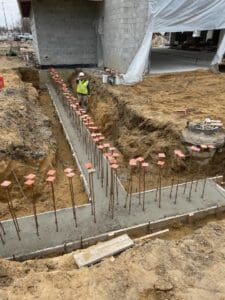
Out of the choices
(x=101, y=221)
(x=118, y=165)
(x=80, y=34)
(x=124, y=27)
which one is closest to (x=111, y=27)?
(x=124, y=27)

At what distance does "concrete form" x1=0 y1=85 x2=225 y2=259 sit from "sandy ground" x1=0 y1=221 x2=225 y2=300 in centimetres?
61

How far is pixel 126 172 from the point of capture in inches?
265

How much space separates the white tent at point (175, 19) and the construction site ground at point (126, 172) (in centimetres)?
70

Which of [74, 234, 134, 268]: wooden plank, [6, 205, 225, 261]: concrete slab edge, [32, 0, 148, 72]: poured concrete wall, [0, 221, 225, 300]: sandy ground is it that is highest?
[32, 0, 148, 72]: poured concrete wall

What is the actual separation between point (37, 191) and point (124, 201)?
1821 mm

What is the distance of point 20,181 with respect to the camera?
5.76 meters

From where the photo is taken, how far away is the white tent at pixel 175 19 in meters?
10.4

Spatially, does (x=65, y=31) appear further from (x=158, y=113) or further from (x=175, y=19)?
(x=158, y=113)

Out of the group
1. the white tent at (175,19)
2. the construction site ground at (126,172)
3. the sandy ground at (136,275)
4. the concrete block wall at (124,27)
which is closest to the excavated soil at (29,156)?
the construction site ground at (126,172)

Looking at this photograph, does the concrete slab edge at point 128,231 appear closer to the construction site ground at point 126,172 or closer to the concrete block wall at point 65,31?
the construction site ground at point 126,172

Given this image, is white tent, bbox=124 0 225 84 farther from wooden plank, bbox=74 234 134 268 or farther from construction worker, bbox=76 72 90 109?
wooden plank, bbox=74 234 134 268

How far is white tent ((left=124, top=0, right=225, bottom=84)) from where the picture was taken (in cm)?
1037

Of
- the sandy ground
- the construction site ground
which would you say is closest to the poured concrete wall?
the construction site ground

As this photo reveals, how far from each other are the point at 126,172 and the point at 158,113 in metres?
1.90
